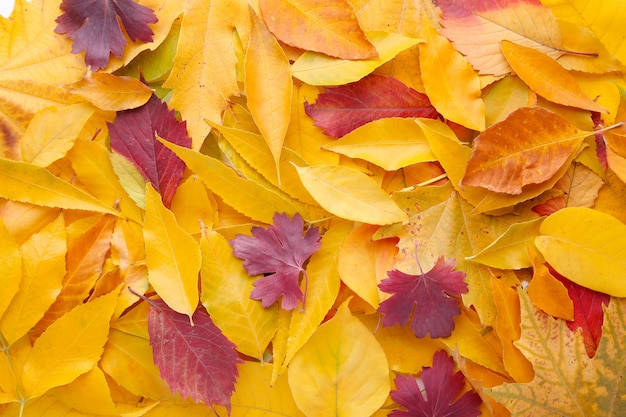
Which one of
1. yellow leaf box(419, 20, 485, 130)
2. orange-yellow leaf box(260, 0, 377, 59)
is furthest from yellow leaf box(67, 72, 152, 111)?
yellow leaf box(419, 20, 485, 130)

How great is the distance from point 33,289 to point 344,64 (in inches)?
11.5

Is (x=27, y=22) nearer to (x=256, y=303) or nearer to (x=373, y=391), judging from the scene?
(x=256, y=303)

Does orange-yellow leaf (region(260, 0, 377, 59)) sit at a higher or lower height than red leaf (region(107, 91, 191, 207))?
higher

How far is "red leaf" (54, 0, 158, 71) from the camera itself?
0.47 meters

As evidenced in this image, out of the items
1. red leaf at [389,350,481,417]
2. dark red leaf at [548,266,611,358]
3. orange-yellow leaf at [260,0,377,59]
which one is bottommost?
red leaf at [389,350,481,417]

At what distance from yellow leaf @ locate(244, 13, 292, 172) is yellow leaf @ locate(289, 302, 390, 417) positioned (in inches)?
5.3

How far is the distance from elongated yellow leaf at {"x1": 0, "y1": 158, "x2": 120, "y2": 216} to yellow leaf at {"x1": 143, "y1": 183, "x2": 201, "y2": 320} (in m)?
0.04

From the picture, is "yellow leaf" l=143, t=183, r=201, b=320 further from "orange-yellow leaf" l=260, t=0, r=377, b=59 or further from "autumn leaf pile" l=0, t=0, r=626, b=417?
"orange-yellow leaf" l=260, t=0, r=377, b=59

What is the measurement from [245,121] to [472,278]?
0.71ft

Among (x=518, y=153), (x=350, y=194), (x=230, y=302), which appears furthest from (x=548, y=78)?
(x=230, y=302)

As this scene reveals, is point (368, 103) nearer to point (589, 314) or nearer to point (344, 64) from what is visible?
point (344, 64)

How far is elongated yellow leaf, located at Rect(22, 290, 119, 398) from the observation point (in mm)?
444

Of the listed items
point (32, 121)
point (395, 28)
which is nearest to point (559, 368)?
point (395, 28)

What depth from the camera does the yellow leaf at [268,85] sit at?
0.46 metres
